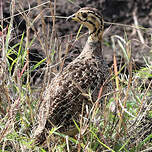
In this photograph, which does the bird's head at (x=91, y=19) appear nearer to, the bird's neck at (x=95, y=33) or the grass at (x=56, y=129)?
the bird's neck at (x=95, y=33)

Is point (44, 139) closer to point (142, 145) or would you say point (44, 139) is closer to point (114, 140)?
point (114, 140)

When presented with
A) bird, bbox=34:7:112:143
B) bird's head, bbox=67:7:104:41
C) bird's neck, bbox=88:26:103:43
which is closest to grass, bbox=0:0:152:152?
bird, bbox=34:7:112:143

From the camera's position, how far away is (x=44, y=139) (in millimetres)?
3326

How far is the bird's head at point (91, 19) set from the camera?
3795 millimetres

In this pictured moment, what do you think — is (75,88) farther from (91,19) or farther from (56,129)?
(91,19)

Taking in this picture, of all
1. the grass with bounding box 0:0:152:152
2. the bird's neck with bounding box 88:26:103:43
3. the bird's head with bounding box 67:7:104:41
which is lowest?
the grass with bounding box 0:0:152:152

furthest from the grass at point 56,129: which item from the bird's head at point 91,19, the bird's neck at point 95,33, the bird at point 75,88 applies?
the bird's neck at point 95,33

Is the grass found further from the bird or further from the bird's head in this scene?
the bird's head

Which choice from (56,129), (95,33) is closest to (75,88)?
(56,129)

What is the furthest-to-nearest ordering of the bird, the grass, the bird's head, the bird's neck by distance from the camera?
the bird's neck, the bird's head, the bird, the grass

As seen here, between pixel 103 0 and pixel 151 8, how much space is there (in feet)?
2.68

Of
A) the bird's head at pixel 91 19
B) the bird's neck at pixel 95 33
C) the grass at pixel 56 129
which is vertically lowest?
the grass at pixel 56 129

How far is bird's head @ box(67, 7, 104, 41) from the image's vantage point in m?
3.79

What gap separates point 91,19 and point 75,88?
0.76 metres
